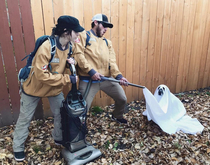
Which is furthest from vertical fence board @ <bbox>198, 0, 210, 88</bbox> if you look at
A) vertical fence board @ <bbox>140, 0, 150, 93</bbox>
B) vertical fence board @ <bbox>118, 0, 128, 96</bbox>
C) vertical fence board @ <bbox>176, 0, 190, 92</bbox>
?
vertical fence board @ <bbox>118, 0, 128, 96</bbox>

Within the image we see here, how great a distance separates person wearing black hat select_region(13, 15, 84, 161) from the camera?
2277 mm

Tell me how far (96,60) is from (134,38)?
1761 millimetres

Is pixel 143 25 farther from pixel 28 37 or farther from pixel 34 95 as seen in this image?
pixel 34 95

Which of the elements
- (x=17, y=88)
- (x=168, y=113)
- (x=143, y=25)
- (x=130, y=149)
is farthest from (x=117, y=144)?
(x=143, y=25)

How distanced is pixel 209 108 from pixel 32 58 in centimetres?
411

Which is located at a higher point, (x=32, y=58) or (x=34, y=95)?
(x=32, y=58)

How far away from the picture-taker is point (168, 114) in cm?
335

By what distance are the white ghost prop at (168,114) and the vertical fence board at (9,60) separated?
2466 mm

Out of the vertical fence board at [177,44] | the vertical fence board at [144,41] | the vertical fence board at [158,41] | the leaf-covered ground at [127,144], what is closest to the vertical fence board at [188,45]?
the vertical fence board at [177,44]

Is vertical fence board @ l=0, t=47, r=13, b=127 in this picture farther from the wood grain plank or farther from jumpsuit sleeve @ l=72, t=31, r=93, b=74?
jumpsuit sleeve @ l=72, t=31, r=93, b=74

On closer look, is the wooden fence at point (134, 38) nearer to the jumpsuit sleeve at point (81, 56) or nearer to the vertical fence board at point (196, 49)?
the vertical fence board at point (196, 49)

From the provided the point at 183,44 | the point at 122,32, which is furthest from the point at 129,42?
the point at 183,44

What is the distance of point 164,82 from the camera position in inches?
203

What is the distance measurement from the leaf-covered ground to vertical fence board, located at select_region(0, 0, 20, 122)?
540 millimetres
